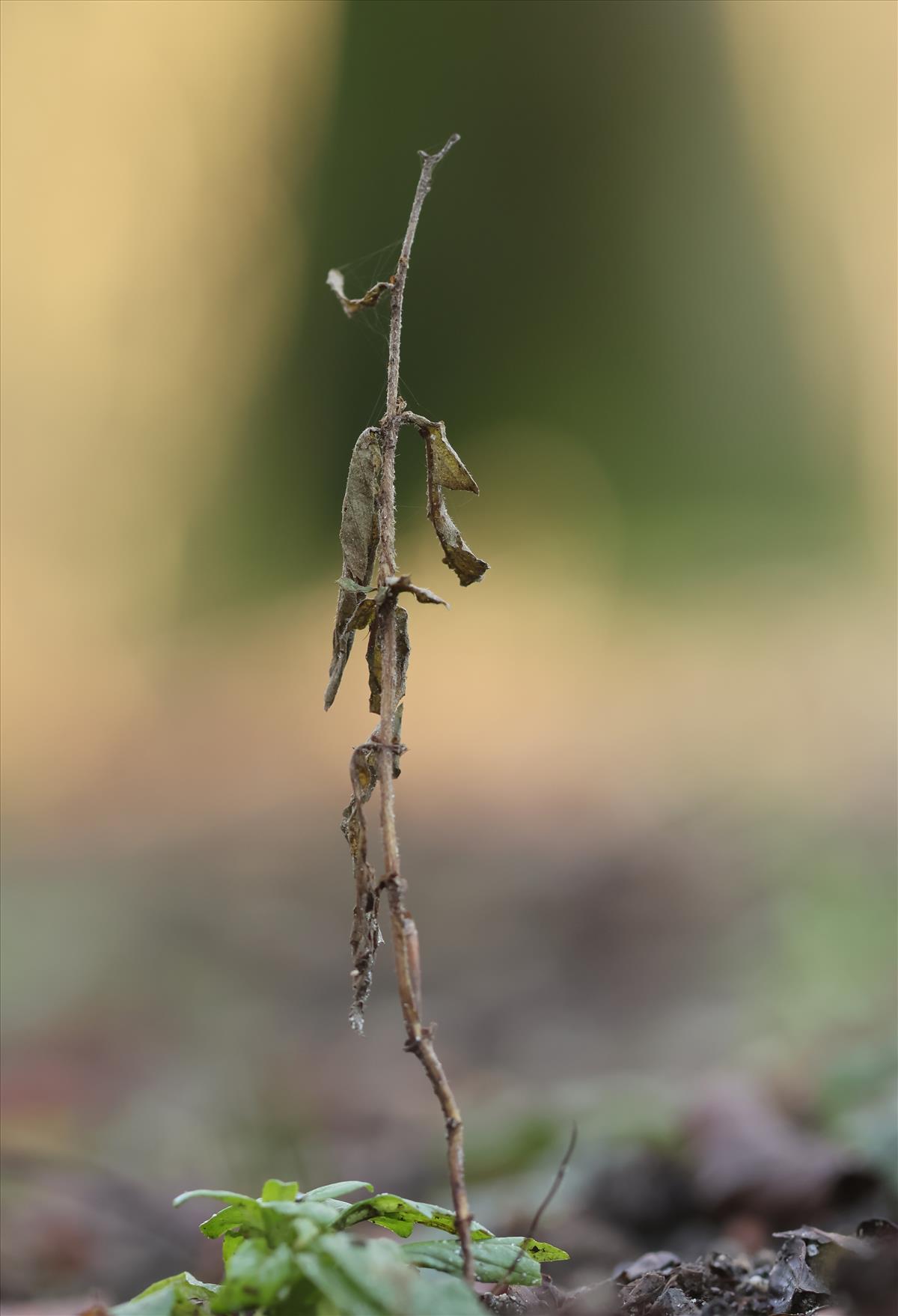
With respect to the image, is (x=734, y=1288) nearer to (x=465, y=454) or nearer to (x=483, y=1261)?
(x=483, y=1261)

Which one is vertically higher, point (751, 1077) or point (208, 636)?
point (208, 636)

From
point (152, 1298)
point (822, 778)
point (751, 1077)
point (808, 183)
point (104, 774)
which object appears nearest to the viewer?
point (152, 1298)

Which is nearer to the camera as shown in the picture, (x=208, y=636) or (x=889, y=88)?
(x=889, y=88)

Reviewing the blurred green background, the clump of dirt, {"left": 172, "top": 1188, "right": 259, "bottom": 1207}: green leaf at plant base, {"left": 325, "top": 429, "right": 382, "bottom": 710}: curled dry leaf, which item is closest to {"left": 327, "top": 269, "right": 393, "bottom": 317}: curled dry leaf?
{"left": 325, "top": 429, "right": 382, "bottom": 710}: curled dry leaf

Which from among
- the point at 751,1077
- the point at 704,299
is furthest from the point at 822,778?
the point at 704,299

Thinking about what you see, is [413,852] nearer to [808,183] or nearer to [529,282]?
[529,282]

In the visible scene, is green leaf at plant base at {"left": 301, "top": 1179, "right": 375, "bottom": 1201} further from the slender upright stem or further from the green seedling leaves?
the green seedling leaves

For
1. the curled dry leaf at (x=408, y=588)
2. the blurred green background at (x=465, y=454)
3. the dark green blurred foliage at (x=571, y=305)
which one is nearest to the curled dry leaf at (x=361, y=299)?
the curled dry leaf at (x=408, y=588)
